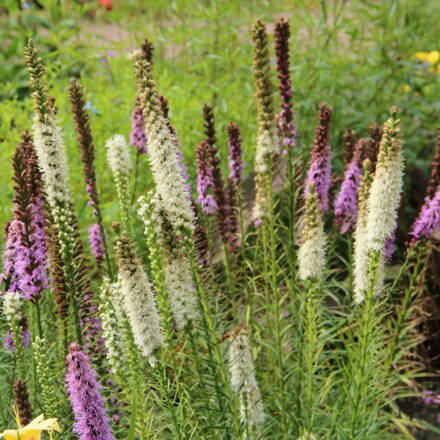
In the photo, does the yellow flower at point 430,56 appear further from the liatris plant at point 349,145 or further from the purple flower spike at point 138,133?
the purple flower spike at point 138,133

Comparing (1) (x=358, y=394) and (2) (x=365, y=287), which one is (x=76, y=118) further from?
(1) (x=358, y=394)

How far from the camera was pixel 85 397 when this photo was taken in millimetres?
2070

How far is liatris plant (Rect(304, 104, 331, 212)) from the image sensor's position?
305 centimetres

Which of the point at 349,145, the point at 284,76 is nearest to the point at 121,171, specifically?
the point at 284,76

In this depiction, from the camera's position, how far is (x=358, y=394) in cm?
274

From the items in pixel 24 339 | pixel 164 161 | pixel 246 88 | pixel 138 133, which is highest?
pixel 246 88

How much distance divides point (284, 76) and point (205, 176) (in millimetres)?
605

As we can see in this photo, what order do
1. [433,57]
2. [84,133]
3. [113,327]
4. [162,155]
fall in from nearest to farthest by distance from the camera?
[162,155] < [113,327] < [84,133] < [433,57]

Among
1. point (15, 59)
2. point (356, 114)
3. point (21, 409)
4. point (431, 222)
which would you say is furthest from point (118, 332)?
point (15, 59)

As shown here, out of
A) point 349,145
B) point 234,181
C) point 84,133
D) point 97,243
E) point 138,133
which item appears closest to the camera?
point 84,133

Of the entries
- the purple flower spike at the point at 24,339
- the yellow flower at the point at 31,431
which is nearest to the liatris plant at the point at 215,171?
the purple flower spike at the point at 24,339

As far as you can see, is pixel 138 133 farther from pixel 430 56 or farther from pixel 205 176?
pixel 430 56

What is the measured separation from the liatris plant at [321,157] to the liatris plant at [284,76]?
0.45ft

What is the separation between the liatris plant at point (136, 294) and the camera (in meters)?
1.99
